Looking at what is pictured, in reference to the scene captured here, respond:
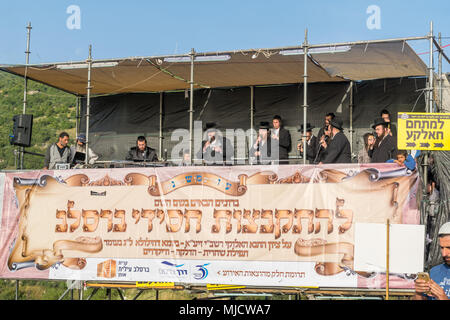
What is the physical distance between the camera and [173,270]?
38.7 feet

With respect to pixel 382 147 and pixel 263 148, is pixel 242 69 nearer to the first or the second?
pixel 263 148

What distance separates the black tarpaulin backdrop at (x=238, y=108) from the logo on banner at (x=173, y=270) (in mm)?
5179

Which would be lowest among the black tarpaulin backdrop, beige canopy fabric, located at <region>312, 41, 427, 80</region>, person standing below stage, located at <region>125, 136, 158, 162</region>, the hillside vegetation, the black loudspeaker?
person standing below stage, located at <region>125, 136, 158, 162</region>

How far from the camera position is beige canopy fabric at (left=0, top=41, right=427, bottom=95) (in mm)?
12172

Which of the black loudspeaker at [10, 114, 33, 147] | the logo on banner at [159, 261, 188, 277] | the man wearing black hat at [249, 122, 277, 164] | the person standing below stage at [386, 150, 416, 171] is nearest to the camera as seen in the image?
the person standing below stage at [386, 150, 416, 171]

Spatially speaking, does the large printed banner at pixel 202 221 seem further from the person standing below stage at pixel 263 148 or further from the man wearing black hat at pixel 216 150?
the man wearing black hat at pixel 216 150

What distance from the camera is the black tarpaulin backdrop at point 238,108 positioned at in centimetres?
1505

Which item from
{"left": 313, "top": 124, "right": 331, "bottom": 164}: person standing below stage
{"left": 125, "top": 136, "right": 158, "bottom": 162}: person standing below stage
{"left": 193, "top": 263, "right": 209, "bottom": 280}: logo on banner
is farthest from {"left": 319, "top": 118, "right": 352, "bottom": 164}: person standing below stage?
{"left": 125, "top": 136, "right": 158, "bottom": 162}: person standing below stage

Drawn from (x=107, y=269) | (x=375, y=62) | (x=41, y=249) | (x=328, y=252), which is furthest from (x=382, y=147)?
(x=41, y=249)

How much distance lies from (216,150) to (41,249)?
4.48 metres

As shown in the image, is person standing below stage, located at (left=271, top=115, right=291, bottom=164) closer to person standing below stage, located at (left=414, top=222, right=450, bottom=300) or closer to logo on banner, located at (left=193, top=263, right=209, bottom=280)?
logo on banner, located at (left=193, top=263, right=209, bottom=280)

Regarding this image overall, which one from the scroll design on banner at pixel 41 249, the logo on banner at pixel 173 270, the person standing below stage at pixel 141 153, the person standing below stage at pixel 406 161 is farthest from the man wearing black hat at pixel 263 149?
the scroll design on banner at pixel 41 249

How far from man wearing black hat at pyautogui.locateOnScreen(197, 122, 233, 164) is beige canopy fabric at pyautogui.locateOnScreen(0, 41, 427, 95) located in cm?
145
